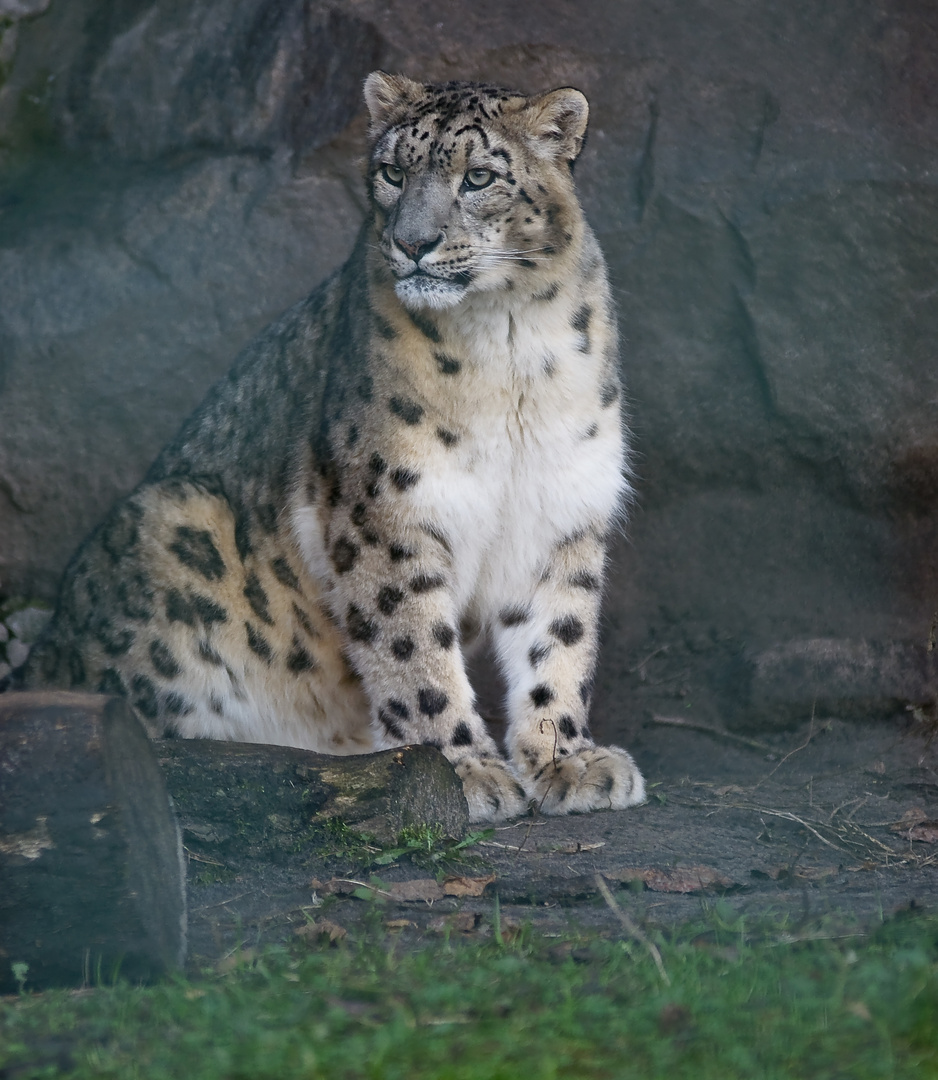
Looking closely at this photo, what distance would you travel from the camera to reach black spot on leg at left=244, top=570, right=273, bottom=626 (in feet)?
17.3

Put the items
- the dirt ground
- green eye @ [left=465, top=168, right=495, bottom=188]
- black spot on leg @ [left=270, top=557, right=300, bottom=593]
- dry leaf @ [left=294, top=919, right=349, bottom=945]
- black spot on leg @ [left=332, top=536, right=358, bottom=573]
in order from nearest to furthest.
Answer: dry leaf @ [left=294, top=919, right=349, bottom=945]
the dirt ground
green eye @ [left=465, top=168, right=495, bottom=188]
black spot on leg @ [left=332, top=536, right=358, bottom=573]
black spot on leg @ [left=270, top=557, right=300, bottom=593]

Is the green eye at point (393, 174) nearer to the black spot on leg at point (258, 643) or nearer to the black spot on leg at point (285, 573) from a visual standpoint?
the black spot on leg at point (285, 573)

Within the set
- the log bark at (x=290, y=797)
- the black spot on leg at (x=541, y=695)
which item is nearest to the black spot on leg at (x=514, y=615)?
the black spot on leg at (x=541, y=695)

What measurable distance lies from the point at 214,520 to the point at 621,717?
219 centimetres

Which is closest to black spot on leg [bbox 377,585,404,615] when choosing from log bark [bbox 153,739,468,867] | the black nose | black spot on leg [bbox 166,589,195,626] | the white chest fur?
the white chest fur

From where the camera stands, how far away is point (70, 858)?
2939mm

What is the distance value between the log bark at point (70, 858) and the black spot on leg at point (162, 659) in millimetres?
2120

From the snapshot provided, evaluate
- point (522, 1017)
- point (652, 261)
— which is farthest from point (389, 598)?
point (522, 1017)

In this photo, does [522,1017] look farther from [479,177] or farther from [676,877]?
[479,177]

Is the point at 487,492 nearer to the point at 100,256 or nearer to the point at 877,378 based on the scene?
the point at 877,378

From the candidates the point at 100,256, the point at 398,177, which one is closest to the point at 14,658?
the point at 100,256

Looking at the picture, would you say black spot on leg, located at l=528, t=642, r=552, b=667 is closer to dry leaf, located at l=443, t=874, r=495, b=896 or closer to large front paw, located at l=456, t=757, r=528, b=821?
large front paw, located at l=456, t=757, r=528, b=821

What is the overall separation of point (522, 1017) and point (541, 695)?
8.95 ft

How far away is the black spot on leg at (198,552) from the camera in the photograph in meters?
5.23
